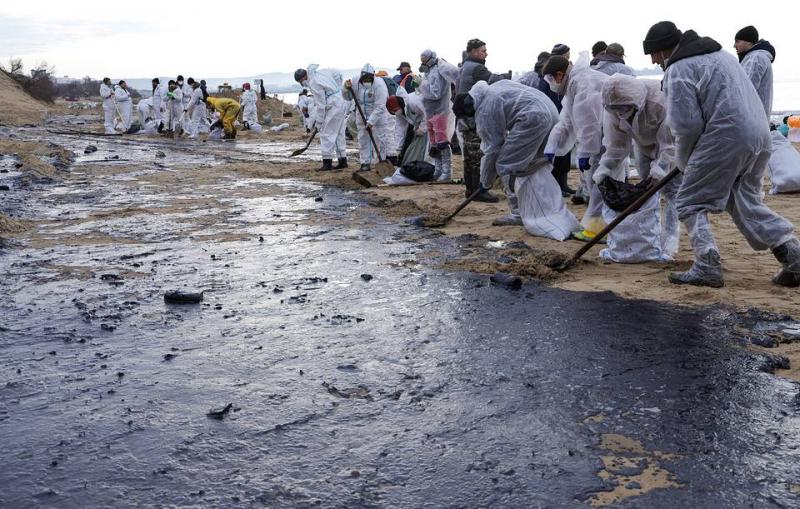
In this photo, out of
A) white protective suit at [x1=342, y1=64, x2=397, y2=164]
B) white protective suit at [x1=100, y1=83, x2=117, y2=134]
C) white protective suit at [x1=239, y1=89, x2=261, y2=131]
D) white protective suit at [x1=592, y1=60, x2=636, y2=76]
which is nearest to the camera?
white protective suit at [x1=592, y1=60, x2=636, y2=76]

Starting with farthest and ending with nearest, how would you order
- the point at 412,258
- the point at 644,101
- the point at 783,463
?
the point at 412,258
the point at 644,101
the point at 783,463

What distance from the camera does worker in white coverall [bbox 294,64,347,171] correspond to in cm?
1297

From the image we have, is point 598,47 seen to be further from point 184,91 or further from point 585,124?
point 184,91

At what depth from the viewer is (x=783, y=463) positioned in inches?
101

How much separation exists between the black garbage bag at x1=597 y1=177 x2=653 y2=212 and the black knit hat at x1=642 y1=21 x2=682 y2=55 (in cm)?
108

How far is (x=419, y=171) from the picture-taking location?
36.1ft

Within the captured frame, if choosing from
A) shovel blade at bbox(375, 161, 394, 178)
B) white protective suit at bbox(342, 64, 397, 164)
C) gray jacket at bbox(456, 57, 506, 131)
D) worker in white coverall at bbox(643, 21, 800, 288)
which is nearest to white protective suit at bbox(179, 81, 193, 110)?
white protective suit at bbox(342, 64, 397, 164)

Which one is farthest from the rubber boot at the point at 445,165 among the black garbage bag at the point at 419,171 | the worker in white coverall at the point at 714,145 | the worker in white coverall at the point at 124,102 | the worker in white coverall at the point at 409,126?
the worker in white coverall at the point at 124,102

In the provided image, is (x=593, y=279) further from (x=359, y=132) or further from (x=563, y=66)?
(x=359, y=132)

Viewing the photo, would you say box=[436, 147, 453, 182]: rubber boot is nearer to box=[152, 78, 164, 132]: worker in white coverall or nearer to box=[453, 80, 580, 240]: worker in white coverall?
box=[453, 80, 580, 240]: worker in white coverall

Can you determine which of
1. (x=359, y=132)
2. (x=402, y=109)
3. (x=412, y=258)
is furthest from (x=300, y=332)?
(x=359, y=132)

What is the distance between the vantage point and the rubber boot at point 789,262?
471cm

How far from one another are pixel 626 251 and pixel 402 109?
6.22 m

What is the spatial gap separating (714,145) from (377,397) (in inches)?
110
